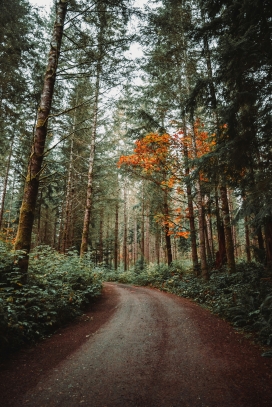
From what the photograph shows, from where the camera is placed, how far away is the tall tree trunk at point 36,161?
18.9 feet

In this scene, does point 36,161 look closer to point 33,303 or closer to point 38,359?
point 33,303

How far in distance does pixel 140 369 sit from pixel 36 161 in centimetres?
572

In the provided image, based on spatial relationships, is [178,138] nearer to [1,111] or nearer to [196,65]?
[196,65]

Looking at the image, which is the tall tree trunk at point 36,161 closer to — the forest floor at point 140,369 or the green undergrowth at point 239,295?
the forest floor at point 140,369

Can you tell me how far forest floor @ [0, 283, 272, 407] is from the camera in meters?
2.78

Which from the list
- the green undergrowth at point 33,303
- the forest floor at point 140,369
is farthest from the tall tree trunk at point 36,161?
the forest floor at point 140,369

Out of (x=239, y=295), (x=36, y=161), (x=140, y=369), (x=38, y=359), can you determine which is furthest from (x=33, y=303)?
(x=239, y=295)

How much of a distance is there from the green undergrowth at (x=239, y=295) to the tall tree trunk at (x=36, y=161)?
20.8 ft

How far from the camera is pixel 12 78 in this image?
1030 cm

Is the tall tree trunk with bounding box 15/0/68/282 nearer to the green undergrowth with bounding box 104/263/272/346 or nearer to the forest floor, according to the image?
the forest floor

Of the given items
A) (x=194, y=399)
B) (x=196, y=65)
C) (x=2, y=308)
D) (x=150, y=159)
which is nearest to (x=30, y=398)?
(x=2, y=308)

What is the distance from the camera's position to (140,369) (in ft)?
11.5

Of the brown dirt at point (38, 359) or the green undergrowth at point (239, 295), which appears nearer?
the brown dirt at point (38, 359)

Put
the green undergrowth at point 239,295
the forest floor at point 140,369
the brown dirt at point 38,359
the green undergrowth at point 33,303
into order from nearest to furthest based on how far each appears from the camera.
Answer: the forest floor at point 140,369
the brown dirt at point 38,359
the green undergrowth at point 33,303
the green undergrowth at point 239,295
